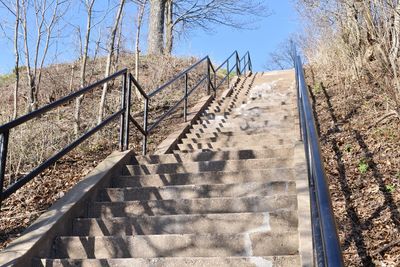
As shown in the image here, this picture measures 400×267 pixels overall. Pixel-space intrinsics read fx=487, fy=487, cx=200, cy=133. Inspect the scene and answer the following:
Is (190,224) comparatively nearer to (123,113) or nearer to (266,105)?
(123,113)

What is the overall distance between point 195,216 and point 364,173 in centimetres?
215

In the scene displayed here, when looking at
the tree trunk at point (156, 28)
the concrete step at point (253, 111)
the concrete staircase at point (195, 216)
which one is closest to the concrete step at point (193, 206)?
the concrete staircase at point (195, 216)

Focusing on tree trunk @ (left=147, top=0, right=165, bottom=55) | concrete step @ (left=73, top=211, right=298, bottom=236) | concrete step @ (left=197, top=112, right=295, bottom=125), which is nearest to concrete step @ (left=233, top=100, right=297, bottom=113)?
concrete step @ (left=197, top=112, right=295, bottom=125)

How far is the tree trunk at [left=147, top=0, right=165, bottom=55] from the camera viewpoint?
18.5m

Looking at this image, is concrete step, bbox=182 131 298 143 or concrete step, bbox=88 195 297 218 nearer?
concrete step, bbox=88 195 297 218

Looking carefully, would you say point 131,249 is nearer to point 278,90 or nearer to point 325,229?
point 325,229

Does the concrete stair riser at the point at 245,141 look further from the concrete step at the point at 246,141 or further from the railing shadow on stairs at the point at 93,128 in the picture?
the railing shadow on stairs at the point at 93,128

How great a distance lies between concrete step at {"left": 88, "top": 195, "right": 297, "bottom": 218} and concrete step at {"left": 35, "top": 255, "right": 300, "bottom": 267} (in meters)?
0.84

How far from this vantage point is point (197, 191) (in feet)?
14.0

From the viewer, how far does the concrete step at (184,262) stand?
298 cm

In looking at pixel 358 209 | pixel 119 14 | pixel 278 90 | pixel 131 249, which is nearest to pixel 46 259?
pixel 131 249

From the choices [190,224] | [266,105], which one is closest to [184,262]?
[190,224]

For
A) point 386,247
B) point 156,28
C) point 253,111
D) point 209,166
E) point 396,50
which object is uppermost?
point 156,28

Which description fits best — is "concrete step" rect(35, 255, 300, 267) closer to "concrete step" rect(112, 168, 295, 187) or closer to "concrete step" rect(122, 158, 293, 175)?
"concrete step" rect(112, 168, 295, 187)
